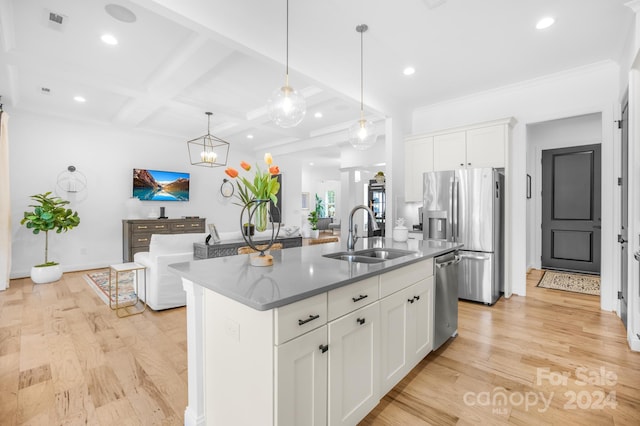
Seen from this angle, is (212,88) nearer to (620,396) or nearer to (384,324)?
(384,324)

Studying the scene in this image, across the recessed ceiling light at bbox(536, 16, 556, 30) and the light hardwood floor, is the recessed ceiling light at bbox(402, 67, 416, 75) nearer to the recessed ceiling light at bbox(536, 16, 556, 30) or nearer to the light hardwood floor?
the recessed ceiling light at bbox(536, 16, 556, 30)

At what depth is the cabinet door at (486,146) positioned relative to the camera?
13.0ft

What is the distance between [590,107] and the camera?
3.62 m

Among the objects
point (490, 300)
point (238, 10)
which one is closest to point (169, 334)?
point (238, 10)

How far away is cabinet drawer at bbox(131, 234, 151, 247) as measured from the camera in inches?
227

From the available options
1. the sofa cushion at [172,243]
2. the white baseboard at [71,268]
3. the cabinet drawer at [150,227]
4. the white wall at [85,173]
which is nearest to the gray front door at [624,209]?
the sofa cushion at [172,243]

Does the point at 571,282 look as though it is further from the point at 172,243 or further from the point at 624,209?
the point at 172,243

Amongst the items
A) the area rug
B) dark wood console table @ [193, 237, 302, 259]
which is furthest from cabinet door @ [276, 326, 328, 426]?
the area rug

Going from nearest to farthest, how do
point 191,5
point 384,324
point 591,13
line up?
1. point 384,324
2. point 191,5
3. point 591,13

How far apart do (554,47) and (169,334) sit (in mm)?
4933

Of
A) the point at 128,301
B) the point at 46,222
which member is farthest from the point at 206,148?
the point at 128,301

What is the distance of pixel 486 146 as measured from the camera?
13.4ft

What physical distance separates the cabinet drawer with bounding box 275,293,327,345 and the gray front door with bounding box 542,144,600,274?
610 centimetres

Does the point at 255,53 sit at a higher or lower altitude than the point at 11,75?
lower
